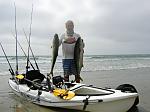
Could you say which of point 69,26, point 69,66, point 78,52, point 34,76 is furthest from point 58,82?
point 69,26

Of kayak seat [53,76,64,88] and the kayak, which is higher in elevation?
kayak seat [53,76,64,88]

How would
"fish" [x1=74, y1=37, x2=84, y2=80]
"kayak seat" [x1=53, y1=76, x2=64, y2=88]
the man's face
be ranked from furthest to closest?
the man's face → "kayak seat" [x1=53, y1=76, x2=64, y2=88] → "fish" [x1=74, y1=37, x2=84, y2=80]

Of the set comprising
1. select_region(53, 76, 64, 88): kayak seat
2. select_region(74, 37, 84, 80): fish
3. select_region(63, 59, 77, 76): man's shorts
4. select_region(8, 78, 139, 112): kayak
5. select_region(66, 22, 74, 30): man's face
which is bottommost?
select_region(8, 78, 139, 112): kayak

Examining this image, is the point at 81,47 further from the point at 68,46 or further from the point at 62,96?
the point at 62,96

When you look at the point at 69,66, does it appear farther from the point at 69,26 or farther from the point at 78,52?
the point at 69,26

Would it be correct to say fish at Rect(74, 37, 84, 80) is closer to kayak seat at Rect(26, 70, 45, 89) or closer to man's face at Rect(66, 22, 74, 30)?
man's face at Rect(66, 22, 74, 30)

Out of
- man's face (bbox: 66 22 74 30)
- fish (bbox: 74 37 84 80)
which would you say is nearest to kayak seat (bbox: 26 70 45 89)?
fish (bbox: 74 37 84 80)

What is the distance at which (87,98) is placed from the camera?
566cm

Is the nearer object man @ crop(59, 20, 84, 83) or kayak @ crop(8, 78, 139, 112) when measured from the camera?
kayak @ crop(8, 78, 139, 112)

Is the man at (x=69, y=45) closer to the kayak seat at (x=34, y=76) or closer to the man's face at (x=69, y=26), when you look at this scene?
the man's face at (x=69, y=26)

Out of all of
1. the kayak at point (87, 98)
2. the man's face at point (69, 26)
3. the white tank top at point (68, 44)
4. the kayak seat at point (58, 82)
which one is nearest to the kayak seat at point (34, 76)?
the kayak at point (87, 98)

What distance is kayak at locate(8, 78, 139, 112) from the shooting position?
5594 mm

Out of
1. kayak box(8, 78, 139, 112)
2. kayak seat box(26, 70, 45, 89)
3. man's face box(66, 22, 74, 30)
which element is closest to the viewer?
kayak box(8, 78, 139, 112)

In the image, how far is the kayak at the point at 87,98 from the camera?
559 centimetres
